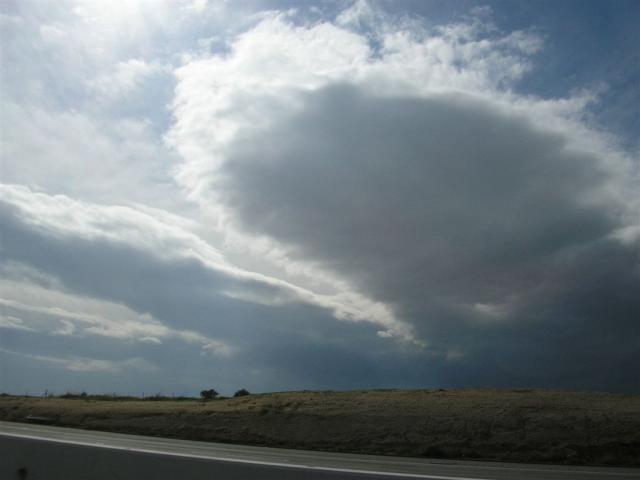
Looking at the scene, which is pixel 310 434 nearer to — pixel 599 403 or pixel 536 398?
pixel 536 398

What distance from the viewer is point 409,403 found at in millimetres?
35469

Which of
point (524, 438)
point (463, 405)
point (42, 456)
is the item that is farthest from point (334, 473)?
point (463, 405)

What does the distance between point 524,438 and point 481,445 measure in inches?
92.7

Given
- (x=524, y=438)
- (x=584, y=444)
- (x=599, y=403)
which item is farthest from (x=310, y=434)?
(x=599, y=403)

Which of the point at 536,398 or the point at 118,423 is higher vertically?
the point at 536,398

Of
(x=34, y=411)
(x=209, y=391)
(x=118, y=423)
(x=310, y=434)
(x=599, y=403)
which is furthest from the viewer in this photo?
(x=209, y=391)

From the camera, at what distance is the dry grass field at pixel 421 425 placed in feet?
80.5

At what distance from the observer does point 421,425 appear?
2861cm

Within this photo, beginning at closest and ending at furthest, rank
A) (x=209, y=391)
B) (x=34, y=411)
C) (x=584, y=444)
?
(x=584, y=444)
(x=34, y=411)
(x=209, y=391)

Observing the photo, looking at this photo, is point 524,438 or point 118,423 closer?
point 524,438

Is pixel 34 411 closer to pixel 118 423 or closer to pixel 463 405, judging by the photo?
pixel 118 423

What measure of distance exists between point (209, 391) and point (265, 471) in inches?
2332

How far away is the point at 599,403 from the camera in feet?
114

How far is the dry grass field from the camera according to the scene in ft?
80.5
